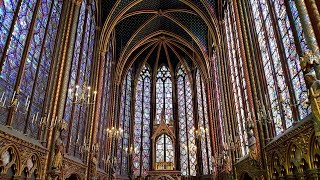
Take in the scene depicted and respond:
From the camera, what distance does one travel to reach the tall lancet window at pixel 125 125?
80.1 feet

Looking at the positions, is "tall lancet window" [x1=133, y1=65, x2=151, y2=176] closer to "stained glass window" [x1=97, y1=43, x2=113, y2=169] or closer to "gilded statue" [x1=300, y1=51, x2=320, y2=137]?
"stained glass window" [x1=97, y1=43, x2=113, y2=169]

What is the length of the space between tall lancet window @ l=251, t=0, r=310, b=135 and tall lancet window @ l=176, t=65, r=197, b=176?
1606cm

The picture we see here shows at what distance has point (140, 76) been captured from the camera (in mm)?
29891

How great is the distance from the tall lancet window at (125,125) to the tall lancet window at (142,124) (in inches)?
35.9

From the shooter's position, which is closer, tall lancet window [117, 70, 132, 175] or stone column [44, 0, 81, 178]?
stone column [44, 0, 81, 178]

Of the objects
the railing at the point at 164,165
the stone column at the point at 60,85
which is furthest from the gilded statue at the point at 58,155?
the railing at the point at 164,165

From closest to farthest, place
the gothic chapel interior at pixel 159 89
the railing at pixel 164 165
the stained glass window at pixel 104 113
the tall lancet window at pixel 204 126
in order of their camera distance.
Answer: the gothic chapel interior at pixel 159 89 → the stained glass window at pixel 104 113 → the railing at pixel 164 165 → the tall lancet window at pixel 204 126

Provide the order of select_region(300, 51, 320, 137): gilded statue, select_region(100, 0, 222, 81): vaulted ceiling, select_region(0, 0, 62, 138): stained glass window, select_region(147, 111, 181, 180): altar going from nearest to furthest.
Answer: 1. select_region(300, 51, 320, 137): gilded statue
2. select_region(0, 0, 62, 138): stained glass window
3. select_region(100, 0, 222, 81): vaulted ceiling
4. select_region(147, 111, 181, 180): altar

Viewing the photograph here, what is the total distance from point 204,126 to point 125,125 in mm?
7935

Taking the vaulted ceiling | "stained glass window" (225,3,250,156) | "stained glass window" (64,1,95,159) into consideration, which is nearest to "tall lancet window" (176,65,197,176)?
the vaulted ceiling

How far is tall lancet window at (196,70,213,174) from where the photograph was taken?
80.1ft

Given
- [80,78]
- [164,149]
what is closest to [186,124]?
[164,149]

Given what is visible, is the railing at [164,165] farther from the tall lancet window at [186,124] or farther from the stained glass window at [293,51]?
the stained glass window at [293,51]

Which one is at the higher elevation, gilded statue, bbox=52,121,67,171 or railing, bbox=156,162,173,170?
railing, bbox=156,162,173,170
